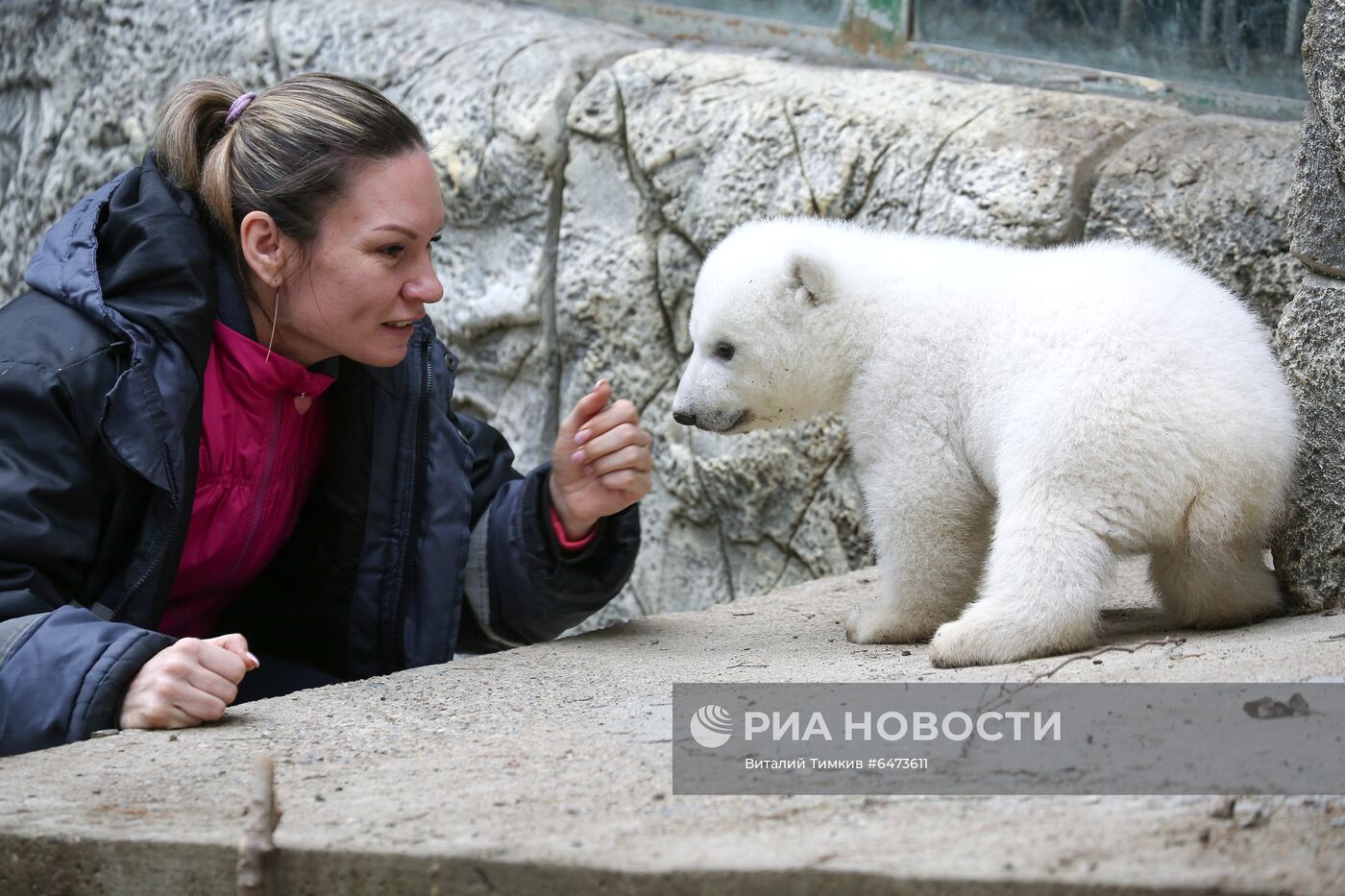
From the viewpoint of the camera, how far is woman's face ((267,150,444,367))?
3.03 m

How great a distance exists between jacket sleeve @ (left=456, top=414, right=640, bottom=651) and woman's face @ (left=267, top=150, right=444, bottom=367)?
545mm

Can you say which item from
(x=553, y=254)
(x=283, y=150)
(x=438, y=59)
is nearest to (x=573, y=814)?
(x=283, y=150)

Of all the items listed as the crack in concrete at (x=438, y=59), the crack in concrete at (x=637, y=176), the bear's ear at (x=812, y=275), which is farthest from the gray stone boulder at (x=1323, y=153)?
the crack in concrete at (x=438, y=59)

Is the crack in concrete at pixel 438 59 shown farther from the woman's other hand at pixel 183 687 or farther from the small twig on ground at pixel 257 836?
the small twig on ground at pixel 257 836

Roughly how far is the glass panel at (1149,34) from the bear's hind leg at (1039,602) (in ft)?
7.23

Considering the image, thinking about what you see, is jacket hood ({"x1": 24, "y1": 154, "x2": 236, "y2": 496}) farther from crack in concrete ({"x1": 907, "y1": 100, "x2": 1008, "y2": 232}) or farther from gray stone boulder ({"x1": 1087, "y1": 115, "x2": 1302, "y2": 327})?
gray stone boulder ({"x1": 1087, "y1": 115, "x2": 1302, "y2": 327})

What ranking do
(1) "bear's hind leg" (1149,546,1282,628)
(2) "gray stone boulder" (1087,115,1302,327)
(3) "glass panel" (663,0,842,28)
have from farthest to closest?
(3) "glass panel" (663,0,842,28) < (2) "gray stone boulder" (1087,115,1302,327) < (1) "bear's hind leg" (1149,546,1282,628)

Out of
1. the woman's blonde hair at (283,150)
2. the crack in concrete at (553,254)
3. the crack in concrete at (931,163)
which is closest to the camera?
the woman's blonde hair at (283,150)

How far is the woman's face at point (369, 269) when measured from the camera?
3025mm

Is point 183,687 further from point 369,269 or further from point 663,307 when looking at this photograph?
point 663,307

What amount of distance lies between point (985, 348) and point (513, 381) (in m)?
3.08

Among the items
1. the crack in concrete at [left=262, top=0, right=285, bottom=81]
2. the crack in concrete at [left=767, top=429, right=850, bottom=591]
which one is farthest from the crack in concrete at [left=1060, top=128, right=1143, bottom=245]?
the crack in concrete at [left=262, top=0, right=285, bottom=81]

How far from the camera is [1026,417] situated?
9.45 feet

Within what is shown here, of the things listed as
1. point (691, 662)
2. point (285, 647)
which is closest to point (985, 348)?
point (691, 662)
